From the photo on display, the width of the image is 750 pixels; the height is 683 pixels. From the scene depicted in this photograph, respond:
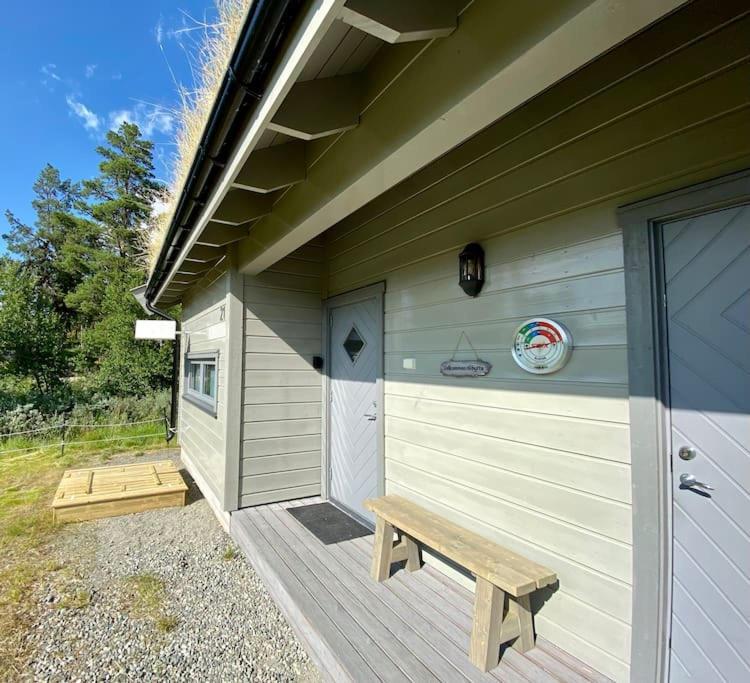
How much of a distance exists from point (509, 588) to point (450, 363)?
1.18 m

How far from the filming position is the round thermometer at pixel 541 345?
6.01 ft

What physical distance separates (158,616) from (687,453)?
2.87 meters

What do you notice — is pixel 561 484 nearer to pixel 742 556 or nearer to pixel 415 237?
pixel 742 556

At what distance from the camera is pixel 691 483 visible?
142cm

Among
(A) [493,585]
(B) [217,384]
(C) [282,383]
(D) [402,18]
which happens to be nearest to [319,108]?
(D) [402,18]

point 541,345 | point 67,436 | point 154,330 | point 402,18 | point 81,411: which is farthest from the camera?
point 81,411

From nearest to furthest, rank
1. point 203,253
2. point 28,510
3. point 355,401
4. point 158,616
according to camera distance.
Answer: point 158,616, point 355,401, point 203,253, point 28,510

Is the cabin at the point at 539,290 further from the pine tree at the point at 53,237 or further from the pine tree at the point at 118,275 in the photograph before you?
the pine tree at the point at 53,237

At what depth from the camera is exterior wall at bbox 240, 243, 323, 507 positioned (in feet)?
12.3

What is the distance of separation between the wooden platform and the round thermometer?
3.91 metres

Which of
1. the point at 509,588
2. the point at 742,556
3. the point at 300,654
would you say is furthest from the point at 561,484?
the point at 300,654

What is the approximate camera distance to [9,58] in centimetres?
1288

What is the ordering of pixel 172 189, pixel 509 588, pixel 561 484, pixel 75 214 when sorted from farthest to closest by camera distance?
pixel 75 214, pixel 172 189, pixel 561 484, pixel 509 588

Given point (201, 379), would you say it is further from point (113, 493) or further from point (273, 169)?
point (273, 169)
